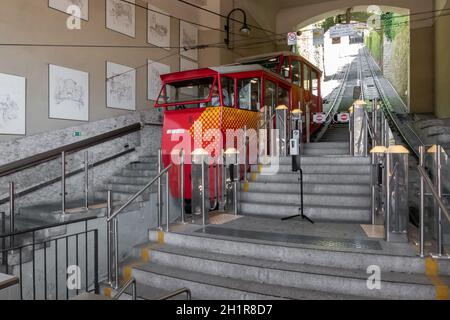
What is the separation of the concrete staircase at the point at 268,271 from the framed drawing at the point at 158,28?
24.0 feet

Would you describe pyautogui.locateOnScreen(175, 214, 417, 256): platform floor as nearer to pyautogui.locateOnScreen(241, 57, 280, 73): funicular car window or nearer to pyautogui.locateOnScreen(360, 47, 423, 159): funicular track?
pyautogui.locateOnScreen(360, 47, 423, 159): funicular track

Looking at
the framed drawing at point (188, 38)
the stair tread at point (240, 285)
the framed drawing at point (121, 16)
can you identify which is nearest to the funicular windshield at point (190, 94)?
the framed drawing at point (121, 16)

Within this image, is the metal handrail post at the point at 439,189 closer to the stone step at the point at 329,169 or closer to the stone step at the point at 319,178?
the stone step at the point at 319,178

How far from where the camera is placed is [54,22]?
7102 mm

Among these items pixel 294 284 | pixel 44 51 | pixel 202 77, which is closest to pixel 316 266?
pixel 294 284

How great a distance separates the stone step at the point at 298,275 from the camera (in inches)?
126

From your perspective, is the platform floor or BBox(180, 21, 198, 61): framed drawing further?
BBox(180, 21, 198, 61): framed drawing

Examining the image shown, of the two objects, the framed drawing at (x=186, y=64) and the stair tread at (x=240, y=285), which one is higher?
the framed drawing at (x=186, y=64)

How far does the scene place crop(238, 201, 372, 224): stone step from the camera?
17.2 ft

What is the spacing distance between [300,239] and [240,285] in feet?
3.51

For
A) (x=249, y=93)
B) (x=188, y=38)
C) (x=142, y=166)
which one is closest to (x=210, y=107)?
(x=249, y=93)

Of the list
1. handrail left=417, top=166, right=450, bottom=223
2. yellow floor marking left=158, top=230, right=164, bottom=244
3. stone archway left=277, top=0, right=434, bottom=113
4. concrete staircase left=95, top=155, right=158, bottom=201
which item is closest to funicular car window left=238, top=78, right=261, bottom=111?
concrete staircase left=95, top=155, right=158, bottom=201

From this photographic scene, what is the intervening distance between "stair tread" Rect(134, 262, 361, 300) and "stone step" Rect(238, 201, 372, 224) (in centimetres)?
208
